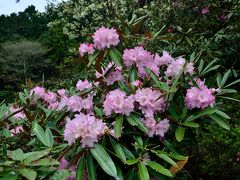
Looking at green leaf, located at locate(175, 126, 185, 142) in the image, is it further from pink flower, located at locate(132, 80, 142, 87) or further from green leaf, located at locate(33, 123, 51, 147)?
green leaf, located at locate(33, 123, 51, 147)

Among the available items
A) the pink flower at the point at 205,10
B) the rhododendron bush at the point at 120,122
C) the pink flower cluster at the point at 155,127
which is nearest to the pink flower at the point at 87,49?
the rhododendron bush at the point at 120,122

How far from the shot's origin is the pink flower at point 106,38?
1.98 metres

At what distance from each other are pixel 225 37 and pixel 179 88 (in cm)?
231

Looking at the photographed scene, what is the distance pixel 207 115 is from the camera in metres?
1.84

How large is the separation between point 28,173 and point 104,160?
30cm

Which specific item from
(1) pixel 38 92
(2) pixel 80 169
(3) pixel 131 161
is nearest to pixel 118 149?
(3) pixel 131 161

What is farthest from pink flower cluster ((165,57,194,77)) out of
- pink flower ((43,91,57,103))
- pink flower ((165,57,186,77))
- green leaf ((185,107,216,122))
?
pink flower ((43,91,57,103))

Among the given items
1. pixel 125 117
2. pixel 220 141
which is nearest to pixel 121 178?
pixel 125 117

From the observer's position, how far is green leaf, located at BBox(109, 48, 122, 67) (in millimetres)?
1973

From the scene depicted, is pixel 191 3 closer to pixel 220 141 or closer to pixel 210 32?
pixel 210 32

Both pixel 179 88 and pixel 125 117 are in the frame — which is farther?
pixel 179 88

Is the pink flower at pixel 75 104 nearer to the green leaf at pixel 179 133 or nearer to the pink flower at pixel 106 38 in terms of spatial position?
the pink flower at pixel 106 38

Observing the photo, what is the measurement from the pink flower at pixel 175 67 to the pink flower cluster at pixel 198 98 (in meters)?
0.18

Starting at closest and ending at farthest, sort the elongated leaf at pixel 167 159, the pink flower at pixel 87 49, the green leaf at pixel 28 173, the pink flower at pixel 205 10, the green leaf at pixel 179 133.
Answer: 1. the green leaf at pixel 28 173
2. the elongated leaf at pixel 167 159
3. the green leaf at pixel 179 133
4. the pink flower at pixel 87 49
5. the pink flower at pixel 205 10
